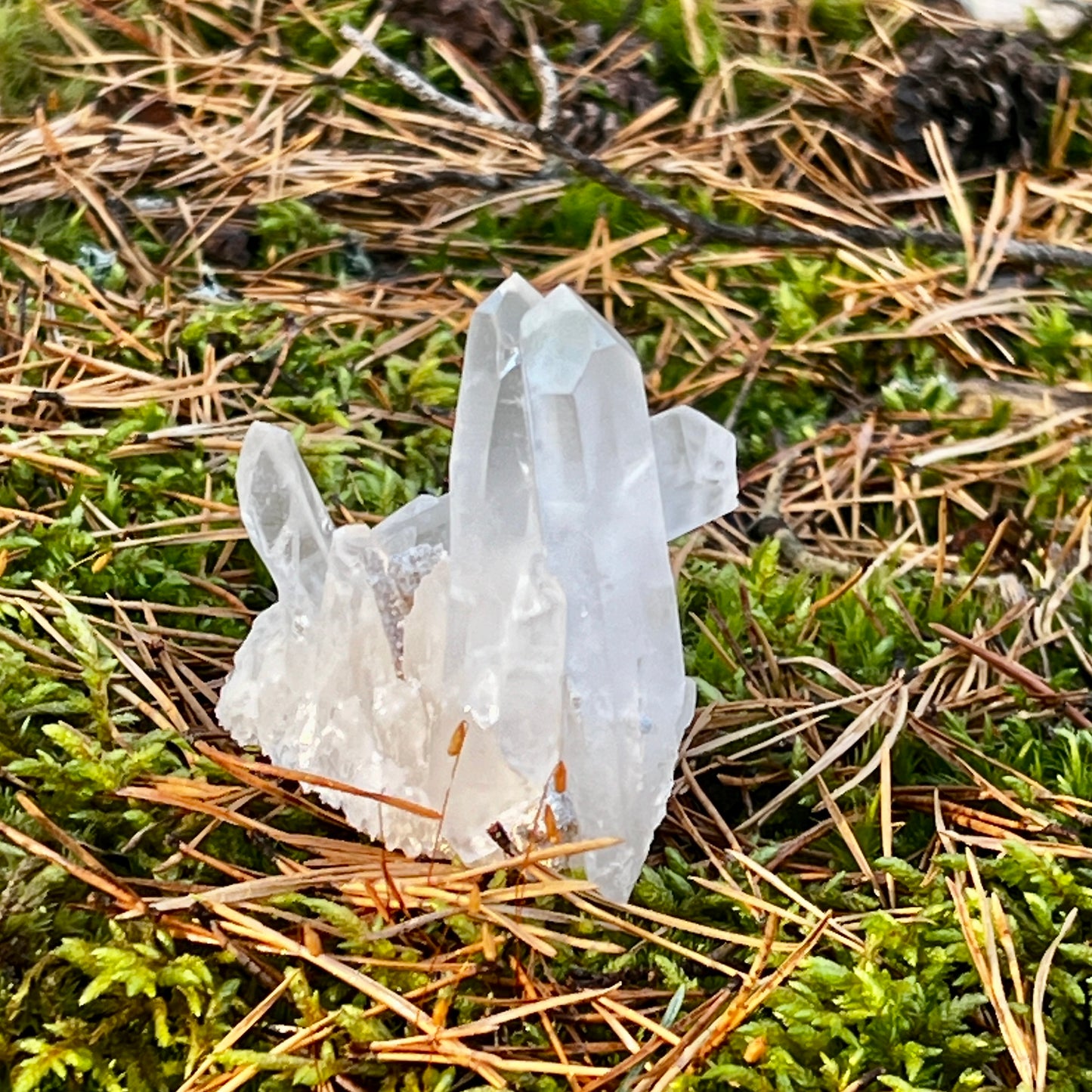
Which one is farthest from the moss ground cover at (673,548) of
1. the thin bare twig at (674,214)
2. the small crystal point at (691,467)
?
the small crystal point at (691,467)

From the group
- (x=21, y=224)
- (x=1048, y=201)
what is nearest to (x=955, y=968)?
(x=1048, y=201)

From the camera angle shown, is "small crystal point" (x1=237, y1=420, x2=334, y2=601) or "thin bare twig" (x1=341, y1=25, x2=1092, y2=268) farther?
"thin bare twig" (x1=341, y1=25, x2=1092, y2=268)

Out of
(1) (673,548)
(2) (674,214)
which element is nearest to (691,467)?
(1) (673,548)

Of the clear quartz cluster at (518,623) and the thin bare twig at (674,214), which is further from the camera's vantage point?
the thin bare twig at (674,214)

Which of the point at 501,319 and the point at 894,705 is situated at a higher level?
the point at 501,319

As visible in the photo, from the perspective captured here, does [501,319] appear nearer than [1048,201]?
Yes

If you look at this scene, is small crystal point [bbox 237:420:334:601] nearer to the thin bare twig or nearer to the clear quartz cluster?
the clear quartz cluster

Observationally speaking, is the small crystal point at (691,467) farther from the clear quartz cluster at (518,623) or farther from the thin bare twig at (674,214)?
the thin bare twig at (674,214)

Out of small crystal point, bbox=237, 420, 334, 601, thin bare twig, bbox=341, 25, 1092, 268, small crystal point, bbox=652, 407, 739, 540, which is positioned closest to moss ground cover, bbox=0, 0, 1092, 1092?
thin bare twig, bbox=341, 25, 1092, 268

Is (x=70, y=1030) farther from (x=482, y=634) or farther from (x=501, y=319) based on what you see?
(x=501, y=319)
